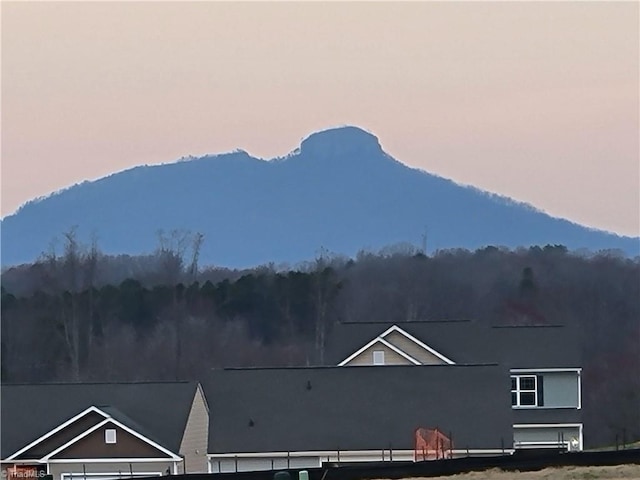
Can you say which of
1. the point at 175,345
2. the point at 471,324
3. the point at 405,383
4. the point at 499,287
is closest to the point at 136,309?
the point at 175,345

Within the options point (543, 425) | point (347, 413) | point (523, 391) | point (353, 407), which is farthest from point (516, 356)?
point (347, 413)

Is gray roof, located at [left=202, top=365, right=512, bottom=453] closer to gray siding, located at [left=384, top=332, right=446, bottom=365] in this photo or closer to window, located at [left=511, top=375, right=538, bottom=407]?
gray siding, located at [left=384, top=332, right=446, bottom=365]

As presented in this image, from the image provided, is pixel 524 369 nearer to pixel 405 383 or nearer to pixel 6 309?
pixel 405 383

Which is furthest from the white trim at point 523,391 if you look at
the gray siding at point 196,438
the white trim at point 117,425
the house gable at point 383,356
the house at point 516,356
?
the white trim at point 117,425

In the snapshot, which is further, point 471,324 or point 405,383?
point 471,324

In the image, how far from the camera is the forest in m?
77.5

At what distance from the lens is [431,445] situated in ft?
116

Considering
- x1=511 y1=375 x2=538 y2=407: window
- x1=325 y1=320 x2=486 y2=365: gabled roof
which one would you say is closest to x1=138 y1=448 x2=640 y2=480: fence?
x1=511 y1=375 x2=538 y2=407: window

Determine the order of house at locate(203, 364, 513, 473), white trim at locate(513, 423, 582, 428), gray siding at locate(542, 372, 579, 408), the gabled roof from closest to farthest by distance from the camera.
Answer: house at locate(203, 364, 513, 473), white trim at locate(513, 423, 582, 428), gray siding at locate(542, 372, 579, 408), the gabled roof

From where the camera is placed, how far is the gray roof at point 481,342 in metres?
44.0

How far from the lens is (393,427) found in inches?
1460

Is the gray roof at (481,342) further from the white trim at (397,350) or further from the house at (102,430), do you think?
the house at (102,430)

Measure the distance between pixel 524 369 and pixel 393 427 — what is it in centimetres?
814

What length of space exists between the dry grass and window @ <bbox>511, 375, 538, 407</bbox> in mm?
22378
